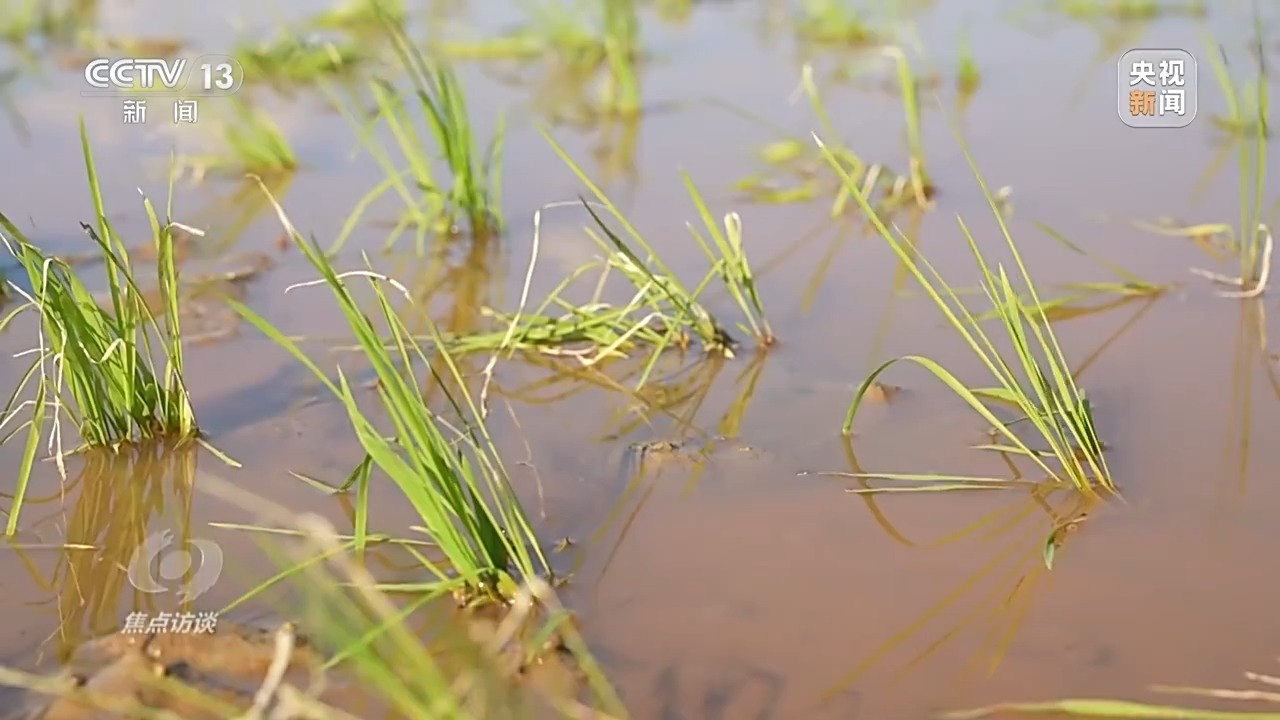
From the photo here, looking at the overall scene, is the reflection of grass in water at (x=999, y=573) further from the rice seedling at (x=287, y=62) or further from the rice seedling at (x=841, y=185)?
the rice seedling at (x=287, y=62)

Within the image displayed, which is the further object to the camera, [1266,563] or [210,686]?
[1266,563]

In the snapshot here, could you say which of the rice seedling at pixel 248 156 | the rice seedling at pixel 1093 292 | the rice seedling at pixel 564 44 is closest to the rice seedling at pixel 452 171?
the rice seedling at pixel 248 156

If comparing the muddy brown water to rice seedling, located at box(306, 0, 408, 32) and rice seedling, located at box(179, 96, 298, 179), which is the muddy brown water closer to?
rice seedling, located at box(179, 96, 298, 179)

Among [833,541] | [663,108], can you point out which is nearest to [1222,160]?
[663,108]

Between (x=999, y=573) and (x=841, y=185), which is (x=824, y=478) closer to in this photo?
(x=999, y=573)

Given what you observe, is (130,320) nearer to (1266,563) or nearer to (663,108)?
(1266,563)

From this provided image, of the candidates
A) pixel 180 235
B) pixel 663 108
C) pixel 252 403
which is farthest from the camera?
pixel 663 108
